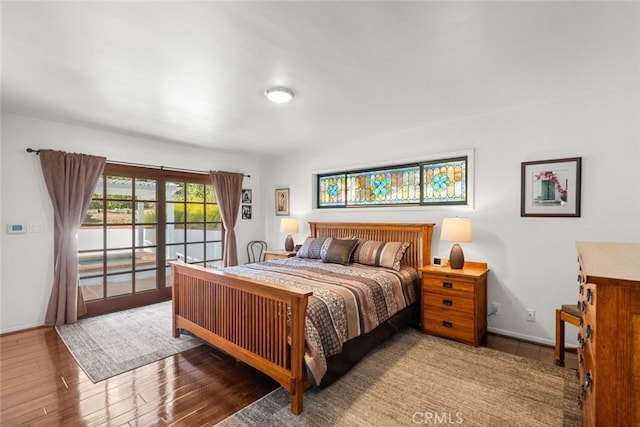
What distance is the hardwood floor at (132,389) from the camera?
1905 mm

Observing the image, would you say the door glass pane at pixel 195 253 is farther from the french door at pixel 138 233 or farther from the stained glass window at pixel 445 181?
the stained glass window at pixel 445 181

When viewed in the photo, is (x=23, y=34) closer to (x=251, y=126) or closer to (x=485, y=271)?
(x=251, y=126)

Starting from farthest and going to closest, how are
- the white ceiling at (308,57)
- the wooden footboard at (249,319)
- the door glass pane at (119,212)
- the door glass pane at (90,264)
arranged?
the door glass pane at (119,212) < the door glass pane at (90,264) < the wooden footboard at (249,319) < the white ceiling at (308,57)

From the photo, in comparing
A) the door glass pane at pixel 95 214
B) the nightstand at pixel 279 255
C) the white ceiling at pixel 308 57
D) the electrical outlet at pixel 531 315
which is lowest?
the electrical outlet at pixel 531 315

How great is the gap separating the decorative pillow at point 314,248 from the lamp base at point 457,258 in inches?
59.3

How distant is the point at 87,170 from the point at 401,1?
12.9 ft

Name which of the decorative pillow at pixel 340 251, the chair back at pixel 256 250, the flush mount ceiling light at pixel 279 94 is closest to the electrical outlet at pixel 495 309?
the decorative pillow at pixel 340 251

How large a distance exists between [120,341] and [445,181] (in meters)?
4.02

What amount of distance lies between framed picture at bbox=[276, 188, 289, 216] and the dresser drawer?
3.05m

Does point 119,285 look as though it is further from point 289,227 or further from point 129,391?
point 289,227

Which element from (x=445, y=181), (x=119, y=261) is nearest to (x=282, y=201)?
(x=119, y=261)

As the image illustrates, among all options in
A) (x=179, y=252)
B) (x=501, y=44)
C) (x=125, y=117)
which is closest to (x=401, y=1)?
(x=501, y=44)

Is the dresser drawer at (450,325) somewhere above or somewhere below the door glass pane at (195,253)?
below

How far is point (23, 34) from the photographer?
1814mm
